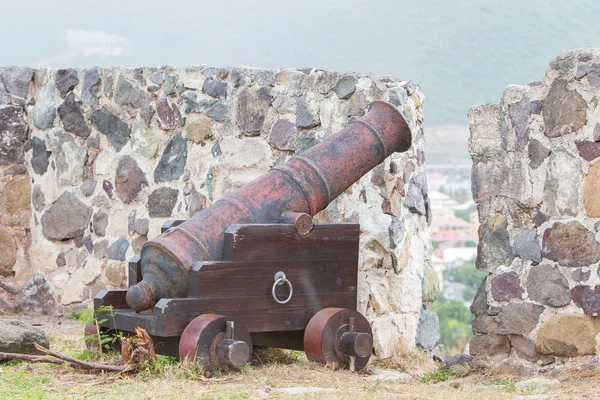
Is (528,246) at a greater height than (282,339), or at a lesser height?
greater

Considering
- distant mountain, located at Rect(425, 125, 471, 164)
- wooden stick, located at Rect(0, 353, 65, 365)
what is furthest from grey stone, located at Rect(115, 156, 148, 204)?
distant mountain, located at Rect(425, 125, 471, 164)

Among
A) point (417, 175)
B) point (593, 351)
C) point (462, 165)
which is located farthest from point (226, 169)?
point (462, 165)

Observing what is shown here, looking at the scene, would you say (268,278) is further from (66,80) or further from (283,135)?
(66,80)

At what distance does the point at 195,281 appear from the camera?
434cm

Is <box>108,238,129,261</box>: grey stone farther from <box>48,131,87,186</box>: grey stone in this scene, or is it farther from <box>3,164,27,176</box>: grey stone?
<box>3,164,27,176</box>: grey stone

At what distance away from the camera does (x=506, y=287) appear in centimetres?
452

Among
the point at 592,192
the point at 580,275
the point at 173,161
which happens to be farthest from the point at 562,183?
the point at 173,161

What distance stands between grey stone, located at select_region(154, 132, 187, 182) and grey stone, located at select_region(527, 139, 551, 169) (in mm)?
2575

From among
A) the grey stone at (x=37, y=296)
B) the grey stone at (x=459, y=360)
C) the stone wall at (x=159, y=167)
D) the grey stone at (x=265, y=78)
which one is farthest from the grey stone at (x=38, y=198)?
the grey stone at (x=459, y=360)

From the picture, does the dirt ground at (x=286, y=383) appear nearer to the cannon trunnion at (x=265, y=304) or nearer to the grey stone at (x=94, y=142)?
the cannon trunnion at (x=265, y=304)

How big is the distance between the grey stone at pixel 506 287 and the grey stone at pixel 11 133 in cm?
410

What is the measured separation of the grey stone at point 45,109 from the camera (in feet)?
23.3

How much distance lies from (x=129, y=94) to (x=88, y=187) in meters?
0.77

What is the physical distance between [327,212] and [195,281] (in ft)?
4.65
